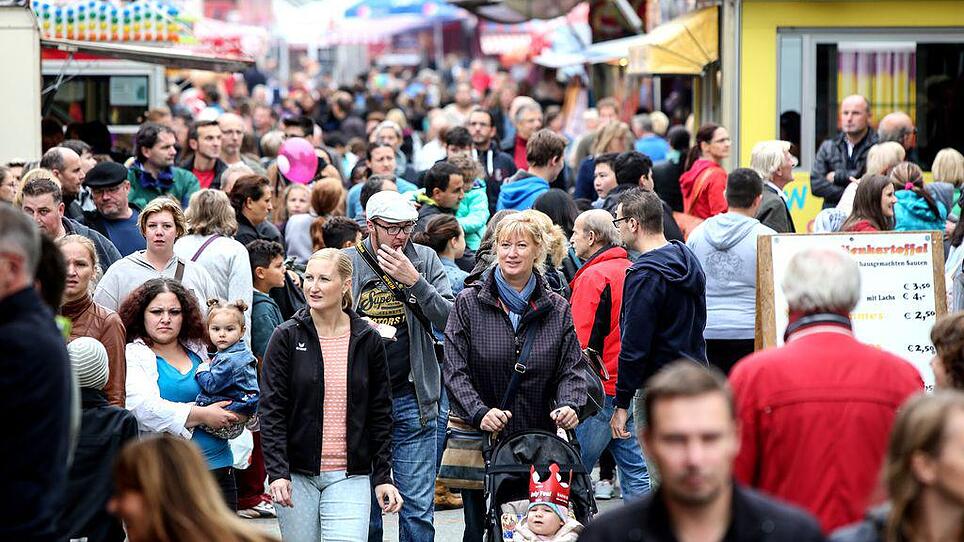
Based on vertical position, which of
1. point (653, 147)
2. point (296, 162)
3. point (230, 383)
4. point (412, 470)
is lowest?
point (412, 470)

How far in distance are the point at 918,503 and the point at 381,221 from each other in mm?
4462

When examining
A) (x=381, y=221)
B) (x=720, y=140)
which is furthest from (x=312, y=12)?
(x=381, y=221)

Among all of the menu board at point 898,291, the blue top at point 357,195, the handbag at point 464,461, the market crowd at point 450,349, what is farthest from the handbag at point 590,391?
the blue top at point 357,195

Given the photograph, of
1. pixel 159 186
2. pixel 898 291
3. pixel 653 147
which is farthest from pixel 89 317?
pixel 653 147

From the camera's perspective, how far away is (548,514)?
24.8 feet

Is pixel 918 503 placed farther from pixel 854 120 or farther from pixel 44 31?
pixel 44 31

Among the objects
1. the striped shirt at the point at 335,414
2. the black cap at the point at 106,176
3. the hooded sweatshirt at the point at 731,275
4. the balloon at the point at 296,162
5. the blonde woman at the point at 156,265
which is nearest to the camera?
the striped shirt at the point at 335,414

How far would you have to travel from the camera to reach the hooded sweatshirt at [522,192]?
12.2m

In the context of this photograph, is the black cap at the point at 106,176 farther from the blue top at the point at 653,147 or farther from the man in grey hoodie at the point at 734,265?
the blue top at the point at 653,147

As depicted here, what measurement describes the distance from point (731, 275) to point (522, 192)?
2.98 metres

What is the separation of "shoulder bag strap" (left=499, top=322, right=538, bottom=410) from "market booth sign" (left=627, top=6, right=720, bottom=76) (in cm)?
859

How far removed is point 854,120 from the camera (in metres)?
13.3

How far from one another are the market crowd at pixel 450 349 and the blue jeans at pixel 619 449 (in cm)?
2

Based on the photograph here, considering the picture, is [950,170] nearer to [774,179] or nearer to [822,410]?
[774,179]
